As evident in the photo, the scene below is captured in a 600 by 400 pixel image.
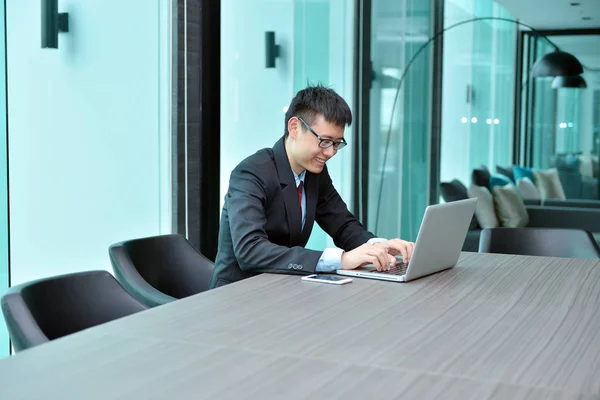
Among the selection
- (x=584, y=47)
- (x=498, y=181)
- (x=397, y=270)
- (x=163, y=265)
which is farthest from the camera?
(x=498, y=181)

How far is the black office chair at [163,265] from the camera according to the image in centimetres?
325

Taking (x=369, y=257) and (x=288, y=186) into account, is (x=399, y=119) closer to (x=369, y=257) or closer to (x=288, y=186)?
(x=288, y=186)

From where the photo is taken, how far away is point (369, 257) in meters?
2.75

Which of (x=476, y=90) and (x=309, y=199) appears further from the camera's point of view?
(x=476, y=90)

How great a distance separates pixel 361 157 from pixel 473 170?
899 mm

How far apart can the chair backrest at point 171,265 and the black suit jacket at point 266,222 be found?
1.14 feet

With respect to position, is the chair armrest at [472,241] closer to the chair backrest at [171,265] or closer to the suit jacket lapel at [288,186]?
the chair backrest at [171,265]

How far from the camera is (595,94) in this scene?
5.79 metres

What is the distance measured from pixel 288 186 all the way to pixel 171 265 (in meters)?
0.70

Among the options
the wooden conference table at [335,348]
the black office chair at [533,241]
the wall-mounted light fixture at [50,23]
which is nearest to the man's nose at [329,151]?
the wooden conference table at [335,348]

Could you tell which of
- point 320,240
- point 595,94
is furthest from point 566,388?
point 595,94

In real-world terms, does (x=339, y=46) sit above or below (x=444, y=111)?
above

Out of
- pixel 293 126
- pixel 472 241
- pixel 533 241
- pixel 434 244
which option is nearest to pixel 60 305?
pixel 293 126

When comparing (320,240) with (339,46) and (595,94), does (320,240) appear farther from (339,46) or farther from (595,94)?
(595,94)
